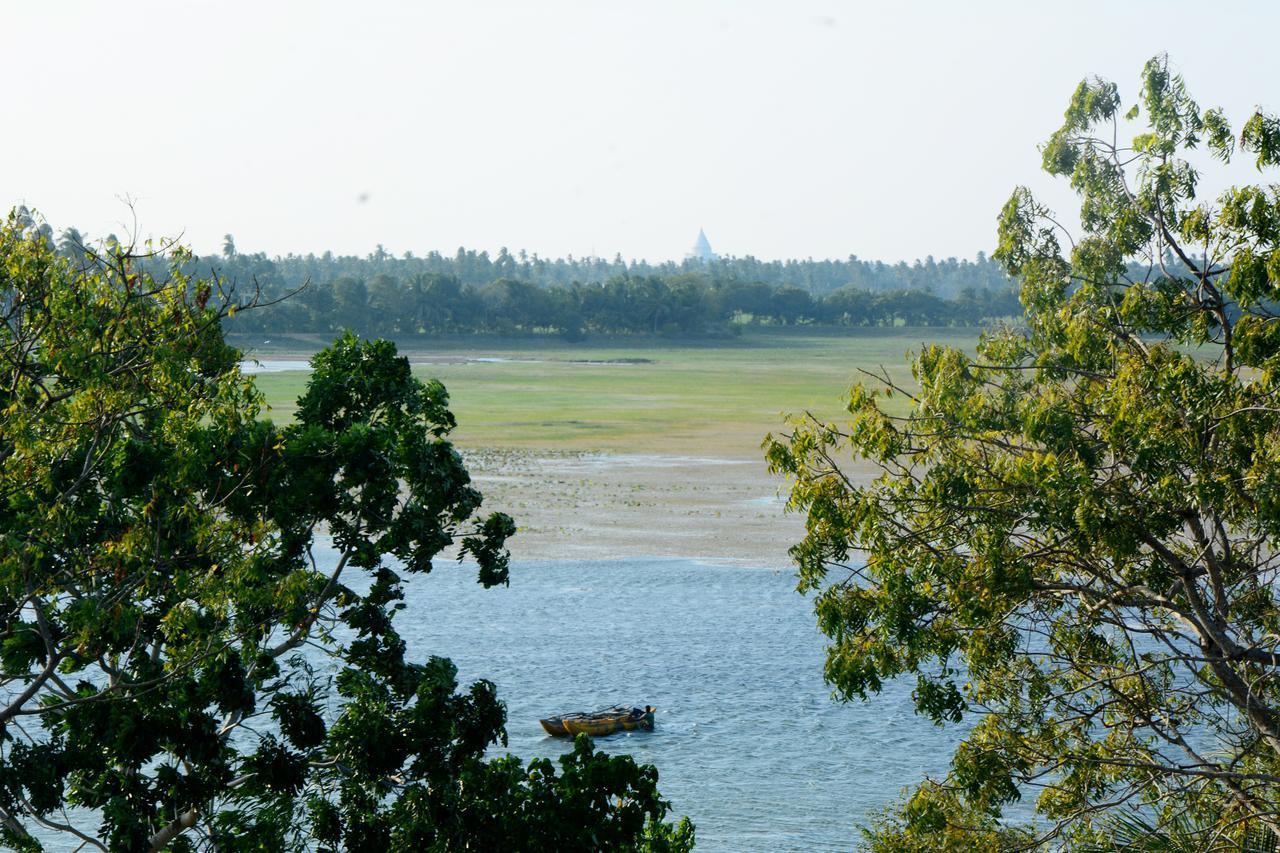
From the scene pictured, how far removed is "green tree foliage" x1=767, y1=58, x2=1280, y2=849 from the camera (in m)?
12.5

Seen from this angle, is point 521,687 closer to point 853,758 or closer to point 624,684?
point 624,684

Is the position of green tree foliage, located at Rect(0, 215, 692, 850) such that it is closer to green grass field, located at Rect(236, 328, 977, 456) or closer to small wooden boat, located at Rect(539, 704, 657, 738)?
small wooden boat, located at Rect(539, 704, 657, 738)

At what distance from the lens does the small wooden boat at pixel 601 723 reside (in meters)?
26.9

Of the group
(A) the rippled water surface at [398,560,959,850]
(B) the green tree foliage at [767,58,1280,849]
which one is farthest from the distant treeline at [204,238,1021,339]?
(B) the green tree foliage at [767,58,1280,849]

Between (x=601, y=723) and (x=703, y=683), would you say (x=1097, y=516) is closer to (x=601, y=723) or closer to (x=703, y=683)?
(x=601, y=723)

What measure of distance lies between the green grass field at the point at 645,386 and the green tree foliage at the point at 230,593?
40191mm

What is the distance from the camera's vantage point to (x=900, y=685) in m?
30.8

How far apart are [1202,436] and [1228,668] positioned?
219 centimetres

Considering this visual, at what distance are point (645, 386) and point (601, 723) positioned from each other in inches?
2696

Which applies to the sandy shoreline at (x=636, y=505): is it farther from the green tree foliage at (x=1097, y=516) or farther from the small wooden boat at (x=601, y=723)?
the green tree foliage at (x=1097, y=516)

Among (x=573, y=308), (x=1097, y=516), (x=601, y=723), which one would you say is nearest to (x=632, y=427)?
(x=601, y=723)

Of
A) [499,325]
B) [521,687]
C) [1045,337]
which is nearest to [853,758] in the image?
[521,687]

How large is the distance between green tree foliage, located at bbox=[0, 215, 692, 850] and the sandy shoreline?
85.9 feet

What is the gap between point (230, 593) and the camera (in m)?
11.4
